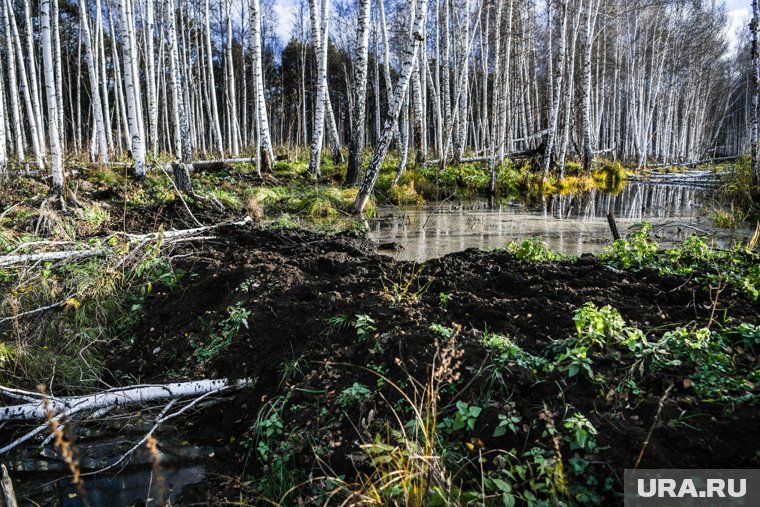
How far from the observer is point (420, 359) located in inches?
106

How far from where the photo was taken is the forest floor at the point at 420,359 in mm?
1985

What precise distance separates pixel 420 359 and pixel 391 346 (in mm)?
236

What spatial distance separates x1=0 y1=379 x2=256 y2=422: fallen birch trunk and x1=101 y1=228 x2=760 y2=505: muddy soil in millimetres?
147

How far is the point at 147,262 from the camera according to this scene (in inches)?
194

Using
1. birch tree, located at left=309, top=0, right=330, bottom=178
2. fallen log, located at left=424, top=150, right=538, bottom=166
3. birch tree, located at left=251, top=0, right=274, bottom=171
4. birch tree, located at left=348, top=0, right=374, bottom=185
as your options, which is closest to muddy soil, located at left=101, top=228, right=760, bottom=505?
birch tree, located at left=348, top=0, right=374, bottom=185

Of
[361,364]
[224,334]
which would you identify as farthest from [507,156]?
[361,364]

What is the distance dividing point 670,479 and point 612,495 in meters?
0.24

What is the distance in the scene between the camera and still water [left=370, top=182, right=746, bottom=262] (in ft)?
21.9

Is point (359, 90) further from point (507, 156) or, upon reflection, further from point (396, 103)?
point (507, 156)

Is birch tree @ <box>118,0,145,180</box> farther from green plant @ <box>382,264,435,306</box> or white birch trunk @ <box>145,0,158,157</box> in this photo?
green plant @ <box>382,264,435,306</box>

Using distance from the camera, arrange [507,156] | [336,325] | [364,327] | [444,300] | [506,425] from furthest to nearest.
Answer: [507,156]
[444,300]
[336,325]
[364,327]
[506,425]

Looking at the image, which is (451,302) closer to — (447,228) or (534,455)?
(534,455)

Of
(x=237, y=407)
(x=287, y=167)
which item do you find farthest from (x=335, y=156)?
(x=237, y=407)

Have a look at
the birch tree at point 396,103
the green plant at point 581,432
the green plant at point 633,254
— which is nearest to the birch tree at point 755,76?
the birch tree at point 396,103
